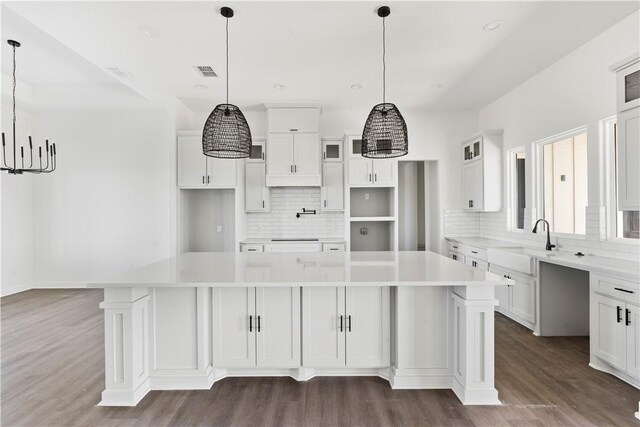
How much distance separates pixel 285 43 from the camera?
140 inches

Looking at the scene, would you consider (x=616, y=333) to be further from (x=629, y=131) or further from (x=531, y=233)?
(x=531, y=233)

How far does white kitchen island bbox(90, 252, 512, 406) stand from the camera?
2.31 meters

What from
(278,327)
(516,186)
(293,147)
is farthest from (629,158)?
(293,147)

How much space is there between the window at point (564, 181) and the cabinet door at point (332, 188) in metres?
2.78

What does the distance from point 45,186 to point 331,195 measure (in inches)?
185

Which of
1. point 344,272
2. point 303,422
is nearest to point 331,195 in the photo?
point 344,272

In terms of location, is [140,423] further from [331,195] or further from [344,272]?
[331,195]

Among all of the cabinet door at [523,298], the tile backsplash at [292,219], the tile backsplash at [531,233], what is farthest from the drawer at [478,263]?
the tile backsplash at [292,219]

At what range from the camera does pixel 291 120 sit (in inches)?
215

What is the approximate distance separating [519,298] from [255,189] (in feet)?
13.0

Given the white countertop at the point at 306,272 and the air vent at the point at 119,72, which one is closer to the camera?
the white countertop at the point at 306,272

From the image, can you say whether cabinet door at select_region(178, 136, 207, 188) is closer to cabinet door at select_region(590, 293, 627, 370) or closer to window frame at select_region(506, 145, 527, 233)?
window frame at select_region(506, 145, 527, 233)

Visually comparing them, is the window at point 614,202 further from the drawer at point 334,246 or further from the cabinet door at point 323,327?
the drawer at point 334,246

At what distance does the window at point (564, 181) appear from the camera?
3.84 metres
